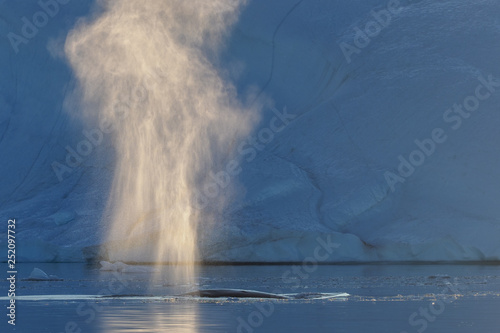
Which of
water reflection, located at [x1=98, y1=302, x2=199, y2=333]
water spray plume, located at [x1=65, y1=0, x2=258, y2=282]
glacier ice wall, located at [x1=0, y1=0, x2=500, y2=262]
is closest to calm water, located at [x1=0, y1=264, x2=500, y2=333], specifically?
water reflection, located at [x1=98, y1=302, x2=199, y2=333]

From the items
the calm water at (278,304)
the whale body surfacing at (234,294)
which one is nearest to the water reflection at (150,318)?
the calm water at (278,304)

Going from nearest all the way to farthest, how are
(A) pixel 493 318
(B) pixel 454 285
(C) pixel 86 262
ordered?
(A) pixel 493 318
(B) pixel 454 285
(C) pixel 86 262

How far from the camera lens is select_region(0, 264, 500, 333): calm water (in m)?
11.2

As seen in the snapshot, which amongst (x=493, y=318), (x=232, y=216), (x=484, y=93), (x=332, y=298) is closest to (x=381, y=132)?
(x=484, y=93)

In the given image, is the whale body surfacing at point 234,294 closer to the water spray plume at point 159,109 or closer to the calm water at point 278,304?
the calm water at point 278,304

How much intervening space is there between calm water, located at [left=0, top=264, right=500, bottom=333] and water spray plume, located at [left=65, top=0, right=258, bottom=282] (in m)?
3.48

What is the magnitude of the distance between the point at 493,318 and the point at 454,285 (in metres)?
5.65

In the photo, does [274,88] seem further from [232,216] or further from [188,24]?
[232,216]

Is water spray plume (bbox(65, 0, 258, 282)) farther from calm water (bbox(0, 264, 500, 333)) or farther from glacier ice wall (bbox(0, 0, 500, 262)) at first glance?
calm water (bbox(0, 264, 500, 333))

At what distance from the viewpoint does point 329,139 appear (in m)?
27.9

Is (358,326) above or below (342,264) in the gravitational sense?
below

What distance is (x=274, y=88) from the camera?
30797 millimetres

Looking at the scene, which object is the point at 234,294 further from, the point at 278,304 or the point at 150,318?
the point at 150,318

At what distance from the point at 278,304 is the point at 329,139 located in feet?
46.7
